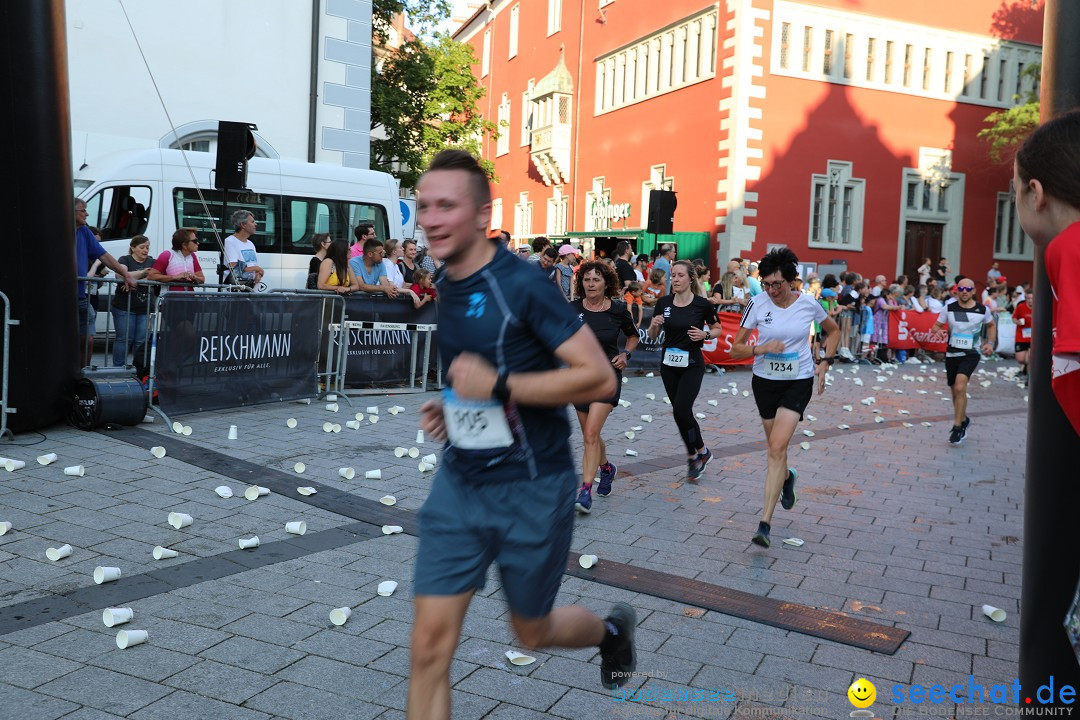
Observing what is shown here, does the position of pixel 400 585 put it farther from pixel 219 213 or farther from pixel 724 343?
pixel 724 343

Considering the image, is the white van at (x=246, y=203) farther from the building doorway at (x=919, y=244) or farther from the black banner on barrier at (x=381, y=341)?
the building doorway at (x=919, y=244)

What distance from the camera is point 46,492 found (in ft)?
21.5

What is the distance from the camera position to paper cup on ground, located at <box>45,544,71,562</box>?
5.15 metres

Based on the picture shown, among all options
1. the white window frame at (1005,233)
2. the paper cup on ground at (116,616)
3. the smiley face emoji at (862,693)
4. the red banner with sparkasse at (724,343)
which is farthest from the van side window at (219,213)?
the white window frame at (1005,233)

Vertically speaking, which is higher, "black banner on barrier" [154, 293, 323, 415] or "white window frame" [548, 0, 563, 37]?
"white window frame" [548, 0, 563, 37]

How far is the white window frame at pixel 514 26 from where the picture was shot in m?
46.6

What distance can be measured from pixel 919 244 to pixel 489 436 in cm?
3139

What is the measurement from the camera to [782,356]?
6750mm

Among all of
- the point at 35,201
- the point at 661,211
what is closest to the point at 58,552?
the point at 35,201

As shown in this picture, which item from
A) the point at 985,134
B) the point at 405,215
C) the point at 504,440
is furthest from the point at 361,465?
the point at 985,134

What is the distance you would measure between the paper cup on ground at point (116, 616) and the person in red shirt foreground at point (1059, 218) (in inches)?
148

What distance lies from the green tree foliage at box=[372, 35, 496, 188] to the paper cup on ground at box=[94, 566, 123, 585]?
28.8 meters

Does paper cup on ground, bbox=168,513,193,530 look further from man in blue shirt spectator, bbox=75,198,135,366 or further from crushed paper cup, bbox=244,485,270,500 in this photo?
man in blue shirt spectator, bbox=75,198,135,366

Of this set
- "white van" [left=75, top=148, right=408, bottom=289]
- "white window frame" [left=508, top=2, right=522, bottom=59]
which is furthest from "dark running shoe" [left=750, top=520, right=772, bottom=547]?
"white window frame" [left=508, top=2, right=522, bottom=59]
